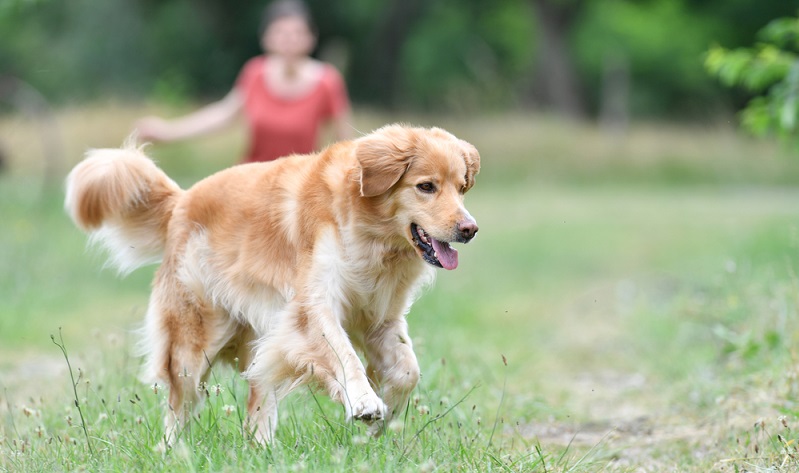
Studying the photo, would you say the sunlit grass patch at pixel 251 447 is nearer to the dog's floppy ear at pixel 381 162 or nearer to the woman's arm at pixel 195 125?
the dog's floppy ear at pixel 381 162

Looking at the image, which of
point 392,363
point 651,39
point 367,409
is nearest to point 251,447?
point 367,409

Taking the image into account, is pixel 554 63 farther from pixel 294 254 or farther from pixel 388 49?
pixel 294 254

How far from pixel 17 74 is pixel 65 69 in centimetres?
259

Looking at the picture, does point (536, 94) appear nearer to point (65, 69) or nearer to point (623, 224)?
point (65, 69)

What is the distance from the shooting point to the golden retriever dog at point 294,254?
175 inches

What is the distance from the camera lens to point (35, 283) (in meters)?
9.66

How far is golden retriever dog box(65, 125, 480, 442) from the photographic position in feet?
14.5

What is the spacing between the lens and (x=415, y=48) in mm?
34219

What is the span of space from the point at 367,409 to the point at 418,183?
40.2 inches

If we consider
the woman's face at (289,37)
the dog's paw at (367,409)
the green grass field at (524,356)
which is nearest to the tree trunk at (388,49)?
the green grass field at (524,356)

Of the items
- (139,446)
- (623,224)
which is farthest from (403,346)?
(623,224)

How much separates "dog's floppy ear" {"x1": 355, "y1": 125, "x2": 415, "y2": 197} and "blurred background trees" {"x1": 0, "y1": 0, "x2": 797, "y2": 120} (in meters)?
23.9

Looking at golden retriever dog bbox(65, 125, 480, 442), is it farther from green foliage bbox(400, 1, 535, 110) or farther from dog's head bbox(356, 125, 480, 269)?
green foliage bbox(400, 1, 535, 110)

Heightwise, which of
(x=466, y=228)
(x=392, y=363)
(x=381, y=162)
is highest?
(x=381, y=162)
